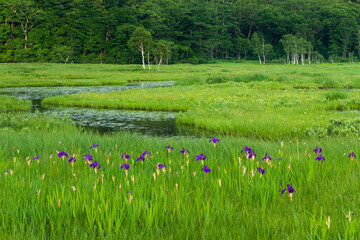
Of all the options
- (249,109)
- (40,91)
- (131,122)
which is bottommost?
(131,122)

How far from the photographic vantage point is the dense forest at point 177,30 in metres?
93.9

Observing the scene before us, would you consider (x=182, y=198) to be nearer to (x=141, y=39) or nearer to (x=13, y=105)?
(x=13, y=105)

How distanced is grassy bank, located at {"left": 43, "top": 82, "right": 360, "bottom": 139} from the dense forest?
155 ft

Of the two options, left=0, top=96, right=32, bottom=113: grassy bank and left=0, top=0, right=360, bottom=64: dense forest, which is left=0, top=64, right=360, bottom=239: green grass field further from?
left=0, top=0, right=360, bottom=64: dense forest

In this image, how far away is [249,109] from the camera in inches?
665

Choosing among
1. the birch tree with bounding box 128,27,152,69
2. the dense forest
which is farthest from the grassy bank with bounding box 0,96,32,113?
the dense forest

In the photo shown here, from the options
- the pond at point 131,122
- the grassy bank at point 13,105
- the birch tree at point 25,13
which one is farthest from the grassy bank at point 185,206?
the birch tree at point 25,13

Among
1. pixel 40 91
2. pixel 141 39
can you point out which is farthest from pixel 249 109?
pixel 141 39

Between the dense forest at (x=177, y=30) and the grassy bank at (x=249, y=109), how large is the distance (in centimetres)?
4739

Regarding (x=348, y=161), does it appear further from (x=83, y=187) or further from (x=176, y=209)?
(x=83, y=187)

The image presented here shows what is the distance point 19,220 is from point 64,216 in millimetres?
425

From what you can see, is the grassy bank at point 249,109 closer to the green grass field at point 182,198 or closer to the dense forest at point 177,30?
the green grass field at point 182,198

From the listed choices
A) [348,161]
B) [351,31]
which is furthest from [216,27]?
[348,161]

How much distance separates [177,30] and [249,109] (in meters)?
109
